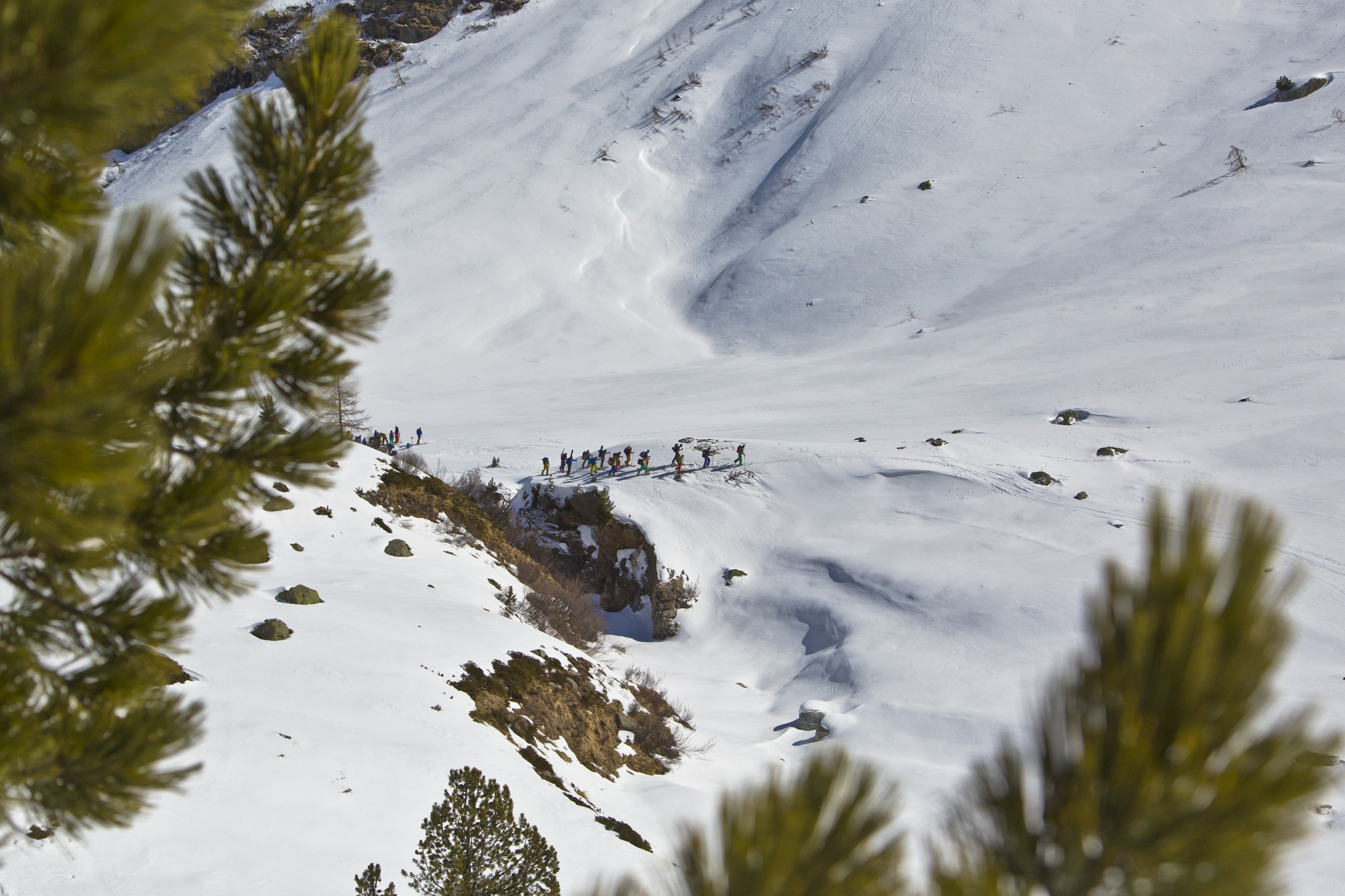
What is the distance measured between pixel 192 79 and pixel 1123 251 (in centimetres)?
4610

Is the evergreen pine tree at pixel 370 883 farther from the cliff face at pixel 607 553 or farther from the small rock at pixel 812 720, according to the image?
the cliff face at pixel 607 553

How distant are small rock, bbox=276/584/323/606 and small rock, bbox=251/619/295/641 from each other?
1.15 meters

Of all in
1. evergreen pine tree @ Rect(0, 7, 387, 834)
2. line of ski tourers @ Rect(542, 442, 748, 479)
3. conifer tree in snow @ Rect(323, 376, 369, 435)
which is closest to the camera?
evergreen pine tree @ Rect(0, 7, 387, 834)

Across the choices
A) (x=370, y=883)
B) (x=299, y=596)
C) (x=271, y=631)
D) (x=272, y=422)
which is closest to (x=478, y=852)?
(x=370, y=883)

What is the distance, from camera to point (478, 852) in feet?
20.6

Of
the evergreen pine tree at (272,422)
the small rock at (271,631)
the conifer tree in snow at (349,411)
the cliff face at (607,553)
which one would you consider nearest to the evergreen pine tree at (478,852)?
the evergreen pine tree at (272,422)

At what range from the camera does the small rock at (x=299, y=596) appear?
12648 millimetres

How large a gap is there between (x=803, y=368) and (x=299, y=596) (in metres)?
29.4

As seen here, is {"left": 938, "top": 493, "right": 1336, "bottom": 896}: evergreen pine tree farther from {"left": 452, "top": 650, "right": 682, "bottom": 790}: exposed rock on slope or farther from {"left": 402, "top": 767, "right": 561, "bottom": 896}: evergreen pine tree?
{"left": 452, "top": 650, "right": 682, "bottom": 790}: exposed rock on slope

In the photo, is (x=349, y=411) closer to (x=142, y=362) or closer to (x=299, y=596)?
(x=299, y=596)

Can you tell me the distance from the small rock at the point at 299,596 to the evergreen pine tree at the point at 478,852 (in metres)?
7.22

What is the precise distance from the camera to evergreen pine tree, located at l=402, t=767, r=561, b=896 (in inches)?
243

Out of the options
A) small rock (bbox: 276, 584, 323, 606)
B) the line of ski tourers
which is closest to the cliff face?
the line of ski tourers

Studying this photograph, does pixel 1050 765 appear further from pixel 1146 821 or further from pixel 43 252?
pixel 43 252
